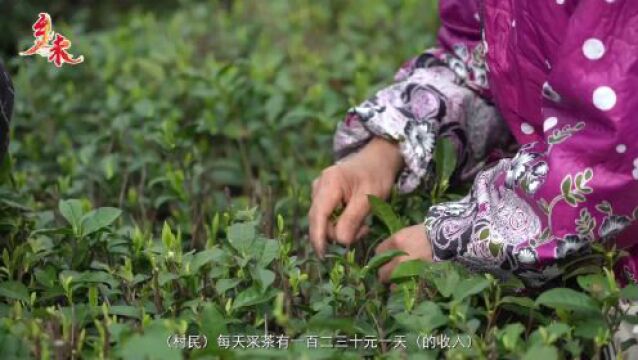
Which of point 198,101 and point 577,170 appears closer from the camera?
point 577,170

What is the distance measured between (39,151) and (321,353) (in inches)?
53.0

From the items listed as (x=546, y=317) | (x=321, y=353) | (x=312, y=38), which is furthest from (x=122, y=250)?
(x=312, y=38)

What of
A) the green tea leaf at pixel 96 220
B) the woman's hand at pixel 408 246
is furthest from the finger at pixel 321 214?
the green tea leaf at pixel 96 220

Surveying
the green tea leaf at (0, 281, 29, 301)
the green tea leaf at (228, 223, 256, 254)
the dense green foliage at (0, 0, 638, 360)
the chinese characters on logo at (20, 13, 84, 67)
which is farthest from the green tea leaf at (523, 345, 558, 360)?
the chinese characters on logo at (20, 13, 84, 67)

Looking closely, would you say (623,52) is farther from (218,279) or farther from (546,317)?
(218,279)

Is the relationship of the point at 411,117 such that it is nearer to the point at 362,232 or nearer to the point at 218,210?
the point at 362,232

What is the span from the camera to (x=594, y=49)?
1416mm

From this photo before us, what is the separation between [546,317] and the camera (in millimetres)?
1496

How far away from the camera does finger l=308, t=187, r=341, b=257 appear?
1.71m

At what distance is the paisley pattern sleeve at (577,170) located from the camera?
139 centimetres

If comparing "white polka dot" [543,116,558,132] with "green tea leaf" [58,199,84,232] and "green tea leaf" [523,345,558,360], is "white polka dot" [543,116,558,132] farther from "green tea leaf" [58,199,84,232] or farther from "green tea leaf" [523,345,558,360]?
"green tea leaf" [58,199,84,232]

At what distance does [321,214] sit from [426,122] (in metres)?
0.29

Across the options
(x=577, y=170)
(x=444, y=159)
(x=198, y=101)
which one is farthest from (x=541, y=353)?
(x=198, y=101)

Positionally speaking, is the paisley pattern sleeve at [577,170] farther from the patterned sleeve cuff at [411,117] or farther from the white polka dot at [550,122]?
the patterned sleeve cuff at [411,117]
